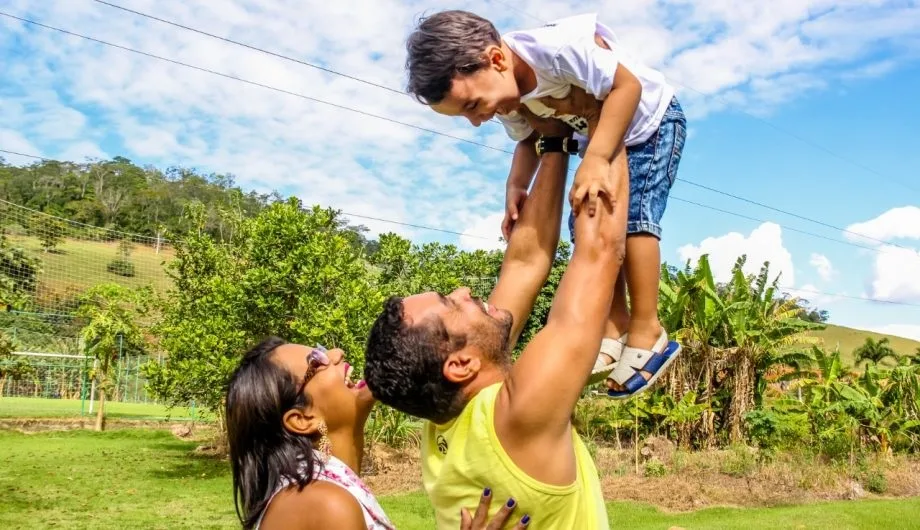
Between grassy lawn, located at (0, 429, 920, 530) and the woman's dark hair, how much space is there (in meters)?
7.29

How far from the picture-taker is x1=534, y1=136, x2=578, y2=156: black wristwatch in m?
2.16

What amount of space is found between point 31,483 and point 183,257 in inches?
194

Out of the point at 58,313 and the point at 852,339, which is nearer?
the point at 58,313

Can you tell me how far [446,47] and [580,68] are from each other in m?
0.33

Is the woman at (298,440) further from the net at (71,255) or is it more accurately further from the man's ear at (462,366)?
the net at (71,255)

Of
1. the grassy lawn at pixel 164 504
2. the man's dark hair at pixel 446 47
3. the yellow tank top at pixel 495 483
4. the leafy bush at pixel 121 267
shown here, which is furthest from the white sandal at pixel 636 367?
the leafy bush at pixel 121 267

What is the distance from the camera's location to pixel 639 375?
2080 mm

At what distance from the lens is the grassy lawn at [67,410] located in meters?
20.1

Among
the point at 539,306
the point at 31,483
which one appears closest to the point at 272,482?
the point at 31,483

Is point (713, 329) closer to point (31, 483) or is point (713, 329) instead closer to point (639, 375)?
point (31, 483)

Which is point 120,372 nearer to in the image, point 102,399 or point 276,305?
point 102,399

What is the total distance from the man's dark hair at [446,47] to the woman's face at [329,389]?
0.91m

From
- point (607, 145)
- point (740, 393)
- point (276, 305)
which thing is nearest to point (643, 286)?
point (607, 145)

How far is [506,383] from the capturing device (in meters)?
1.57
